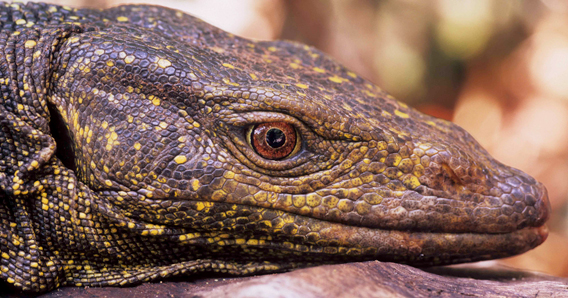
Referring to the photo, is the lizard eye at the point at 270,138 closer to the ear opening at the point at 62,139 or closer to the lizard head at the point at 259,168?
the lizard head at the point at 259,168

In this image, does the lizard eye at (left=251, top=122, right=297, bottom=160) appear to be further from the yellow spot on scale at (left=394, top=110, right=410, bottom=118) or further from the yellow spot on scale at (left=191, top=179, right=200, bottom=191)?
the yellow spot on scale at (left=394, top=110, right=410, bottom=118)

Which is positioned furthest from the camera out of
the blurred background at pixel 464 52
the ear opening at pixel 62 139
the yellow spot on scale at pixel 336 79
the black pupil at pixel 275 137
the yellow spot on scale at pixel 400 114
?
the blurred background at pixel 464 52

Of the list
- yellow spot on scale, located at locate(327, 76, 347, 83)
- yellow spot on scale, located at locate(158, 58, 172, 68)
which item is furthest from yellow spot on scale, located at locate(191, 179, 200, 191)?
yellow spot on scale, located at locate(327, 76, 347, 83)

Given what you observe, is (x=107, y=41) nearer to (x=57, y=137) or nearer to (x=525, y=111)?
(x=57, y=137)

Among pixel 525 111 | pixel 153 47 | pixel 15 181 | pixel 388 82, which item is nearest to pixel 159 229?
pixel 15 181

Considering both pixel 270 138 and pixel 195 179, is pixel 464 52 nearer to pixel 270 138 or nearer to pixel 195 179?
pixel 270 138

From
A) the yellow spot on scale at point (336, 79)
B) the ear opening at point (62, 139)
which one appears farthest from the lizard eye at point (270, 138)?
the ear opening at point (62, 139)

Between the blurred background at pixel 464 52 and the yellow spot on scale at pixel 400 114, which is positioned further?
the blurred background at pixel 464 52
